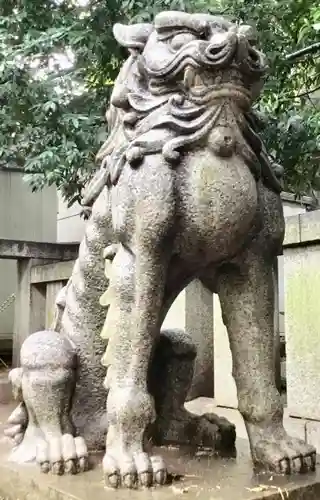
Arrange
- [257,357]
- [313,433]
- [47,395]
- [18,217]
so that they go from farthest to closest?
1. [18,217]
2. [313,433]
3. [47,395]
4. [257,357]

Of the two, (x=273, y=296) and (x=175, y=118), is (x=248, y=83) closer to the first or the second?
(x=175, y=118)

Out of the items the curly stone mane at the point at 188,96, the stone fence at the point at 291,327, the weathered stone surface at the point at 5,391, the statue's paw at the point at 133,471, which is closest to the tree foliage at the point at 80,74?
the stone fence at the point at 291,327

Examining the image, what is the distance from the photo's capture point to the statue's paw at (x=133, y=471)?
70.6 inches

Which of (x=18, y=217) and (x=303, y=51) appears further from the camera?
(x=18, y=217)

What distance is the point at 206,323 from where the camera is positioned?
382cm

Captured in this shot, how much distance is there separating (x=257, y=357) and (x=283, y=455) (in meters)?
0.28

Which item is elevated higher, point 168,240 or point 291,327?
point 168,240

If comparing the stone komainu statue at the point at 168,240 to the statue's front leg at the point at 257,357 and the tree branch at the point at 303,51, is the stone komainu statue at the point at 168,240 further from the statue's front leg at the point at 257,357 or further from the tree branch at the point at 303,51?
the tree branch at the point at 303,51

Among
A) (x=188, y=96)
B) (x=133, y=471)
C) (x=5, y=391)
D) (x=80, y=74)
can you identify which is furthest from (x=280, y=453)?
(x=5, y=391)

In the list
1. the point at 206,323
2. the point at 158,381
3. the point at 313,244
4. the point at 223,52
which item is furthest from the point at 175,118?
the point at 206,323

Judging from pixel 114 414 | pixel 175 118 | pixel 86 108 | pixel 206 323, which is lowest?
pixel 114 414

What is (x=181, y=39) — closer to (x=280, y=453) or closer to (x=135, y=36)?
(x=135, y=36)

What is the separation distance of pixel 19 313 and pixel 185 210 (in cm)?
460

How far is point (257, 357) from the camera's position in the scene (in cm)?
→ 201
